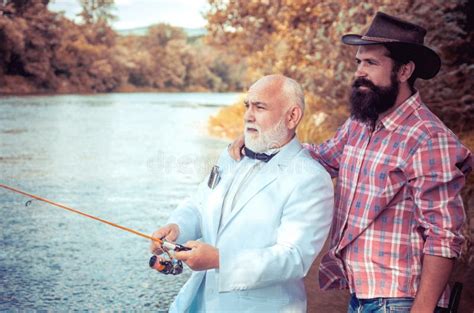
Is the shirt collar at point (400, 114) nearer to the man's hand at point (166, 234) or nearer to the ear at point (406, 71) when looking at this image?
the ear at point (406, 71)

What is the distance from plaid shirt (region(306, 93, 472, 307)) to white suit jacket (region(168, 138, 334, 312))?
0.34 ft

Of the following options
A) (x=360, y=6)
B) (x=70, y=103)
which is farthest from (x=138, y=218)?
(x=70, y=103)

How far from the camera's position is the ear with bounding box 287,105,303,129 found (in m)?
2.41

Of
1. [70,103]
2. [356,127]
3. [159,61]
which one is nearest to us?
[356,127]

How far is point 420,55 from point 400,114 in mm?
234

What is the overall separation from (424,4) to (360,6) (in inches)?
42.1

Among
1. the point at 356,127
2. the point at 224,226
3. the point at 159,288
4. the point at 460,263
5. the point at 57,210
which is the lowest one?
the point at 57,210

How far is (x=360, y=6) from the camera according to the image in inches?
322

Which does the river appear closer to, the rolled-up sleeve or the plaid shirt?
the plaid shirt

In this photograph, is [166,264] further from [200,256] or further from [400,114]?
[400,114]

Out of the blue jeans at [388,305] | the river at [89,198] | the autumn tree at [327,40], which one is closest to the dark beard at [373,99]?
the blue jeans at [388,305]

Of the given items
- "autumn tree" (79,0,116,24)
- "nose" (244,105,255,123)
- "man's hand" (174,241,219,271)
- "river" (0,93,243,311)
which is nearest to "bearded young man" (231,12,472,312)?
"nose" (244,105,255,123)

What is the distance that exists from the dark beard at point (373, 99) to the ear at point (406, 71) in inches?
1.3

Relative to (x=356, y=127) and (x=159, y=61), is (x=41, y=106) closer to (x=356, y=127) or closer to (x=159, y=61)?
(x=159, y=61)
